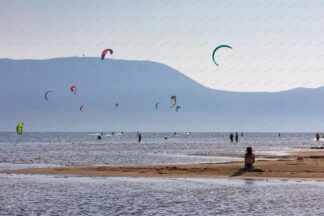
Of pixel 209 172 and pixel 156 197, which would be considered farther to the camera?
pixel 209 172

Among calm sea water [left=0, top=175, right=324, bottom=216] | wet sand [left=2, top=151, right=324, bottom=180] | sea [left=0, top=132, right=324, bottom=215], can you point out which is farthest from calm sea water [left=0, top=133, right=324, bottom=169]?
calm sea water [left=0, top=175, right=324, bottom=216]

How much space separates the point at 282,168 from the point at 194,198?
1362 cm

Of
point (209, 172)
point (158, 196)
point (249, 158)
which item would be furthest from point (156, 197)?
point (249, 158)

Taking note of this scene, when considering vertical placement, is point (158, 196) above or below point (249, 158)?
below

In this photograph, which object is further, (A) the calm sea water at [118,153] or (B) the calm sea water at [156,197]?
(A) the calm sea water at [118,153]

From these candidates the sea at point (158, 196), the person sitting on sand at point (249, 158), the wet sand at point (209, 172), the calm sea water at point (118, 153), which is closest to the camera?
the sea at point (158, 196)

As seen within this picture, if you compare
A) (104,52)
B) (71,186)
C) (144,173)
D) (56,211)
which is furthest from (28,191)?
(104,52)

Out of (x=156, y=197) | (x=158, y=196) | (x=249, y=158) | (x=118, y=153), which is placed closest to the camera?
(x=156, y=197)

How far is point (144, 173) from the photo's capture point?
29516 millimetres

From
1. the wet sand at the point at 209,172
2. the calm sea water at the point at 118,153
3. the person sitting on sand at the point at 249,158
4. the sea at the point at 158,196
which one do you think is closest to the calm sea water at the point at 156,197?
the sea at the point at 158,196

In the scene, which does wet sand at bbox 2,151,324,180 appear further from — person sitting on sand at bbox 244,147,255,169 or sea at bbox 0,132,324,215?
sea at bbox 0,132,324,215

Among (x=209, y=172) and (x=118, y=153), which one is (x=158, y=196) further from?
(x=118, y=153)

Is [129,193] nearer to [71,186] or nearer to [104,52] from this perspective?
[71,186]

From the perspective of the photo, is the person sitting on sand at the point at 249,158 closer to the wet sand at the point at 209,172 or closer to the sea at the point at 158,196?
the wet sand at the point at 209,172
